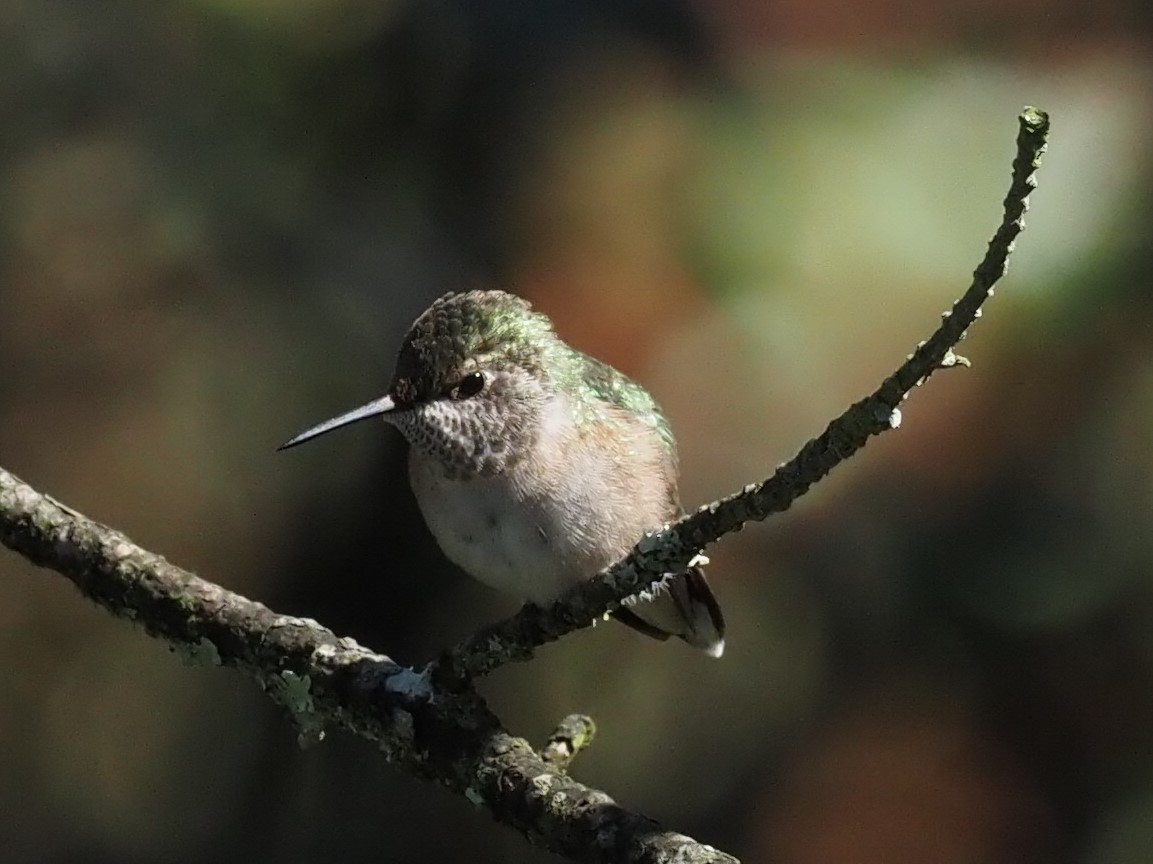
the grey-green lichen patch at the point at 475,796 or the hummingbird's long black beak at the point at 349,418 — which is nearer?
the grey-green lichen patch at the point at 475,796

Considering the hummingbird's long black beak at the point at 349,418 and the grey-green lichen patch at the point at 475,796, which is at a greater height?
the hummingbird's long black beak at the point at 349,418

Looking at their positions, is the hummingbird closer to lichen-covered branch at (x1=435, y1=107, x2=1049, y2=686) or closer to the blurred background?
lichen-covered branch at (x1=435, y1=107, x2=1049, y2=686)

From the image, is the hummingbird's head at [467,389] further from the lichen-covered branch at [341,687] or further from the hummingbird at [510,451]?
the lichen-covered branch at [341,687]

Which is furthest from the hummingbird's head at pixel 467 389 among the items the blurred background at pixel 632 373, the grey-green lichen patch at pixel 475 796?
the blurred background at pixel 632 373

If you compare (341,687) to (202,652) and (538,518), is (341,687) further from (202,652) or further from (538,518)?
(538,518)

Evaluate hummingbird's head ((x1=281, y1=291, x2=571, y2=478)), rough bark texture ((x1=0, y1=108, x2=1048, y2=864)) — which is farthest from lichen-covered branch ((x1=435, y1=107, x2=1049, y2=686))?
hummingbird's head ((x1=281, y1=291, x2=571, y2=478))

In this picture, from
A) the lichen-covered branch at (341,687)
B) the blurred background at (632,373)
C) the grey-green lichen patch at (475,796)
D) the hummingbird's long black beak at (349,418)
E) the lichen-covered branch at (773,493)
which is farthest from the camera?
the blurred background at (632,373)

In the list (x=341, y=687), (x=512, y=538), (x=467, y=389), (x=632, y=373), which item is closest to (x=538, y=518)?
(x=512, y=538)
